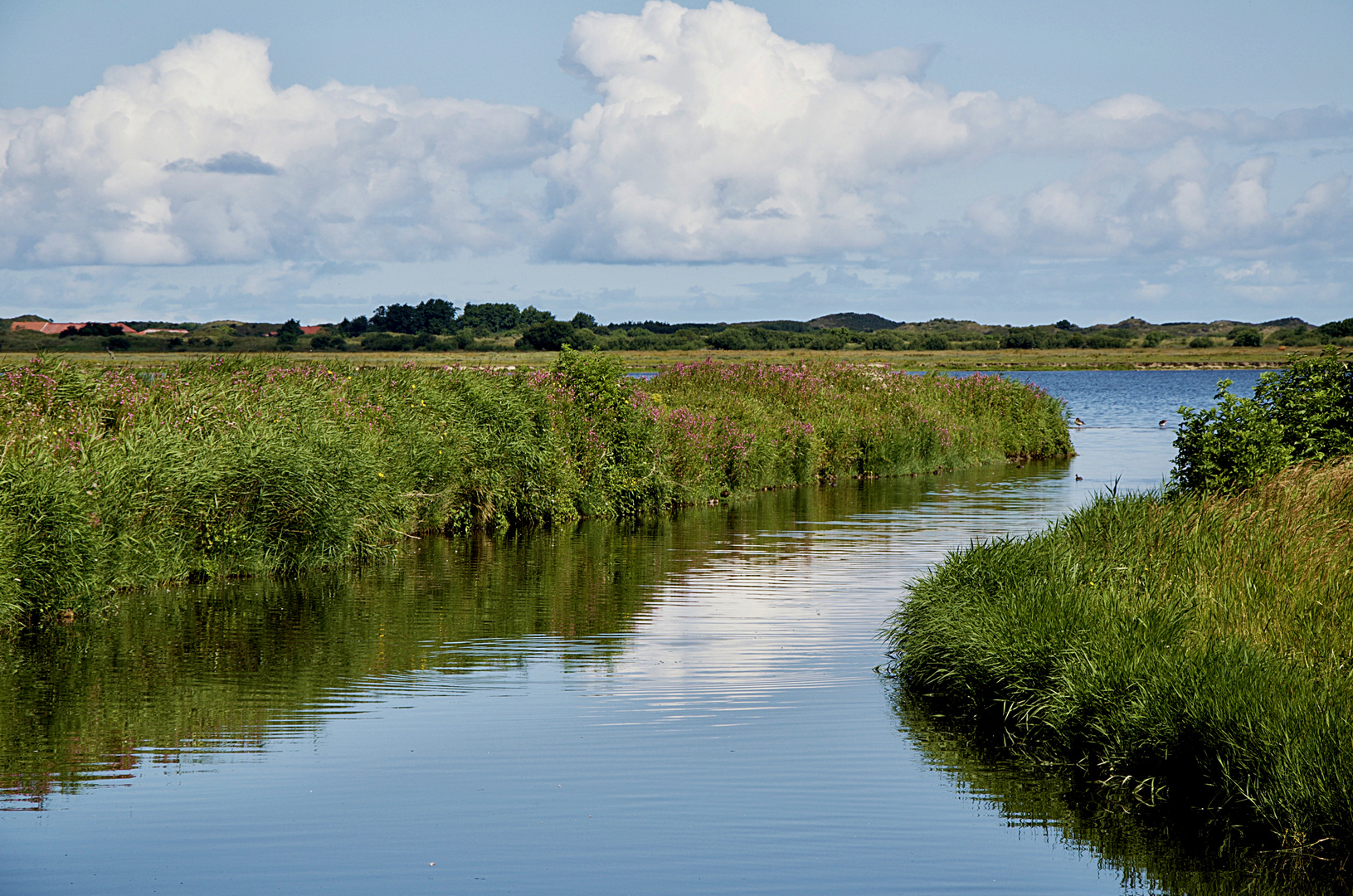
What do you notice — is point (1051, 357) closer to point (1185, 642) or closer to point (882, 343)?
point (882, 343)

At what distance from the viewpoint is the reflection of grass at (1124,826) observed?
805 centimetres

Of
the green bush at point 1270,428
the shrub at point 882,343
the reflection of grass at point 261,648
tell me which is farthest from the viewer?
the shrub at point 882,343

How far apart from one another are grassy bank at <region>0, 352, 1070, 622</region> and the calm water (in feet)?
2.68

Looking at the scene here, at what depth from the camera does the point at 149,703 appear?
38.6 ft

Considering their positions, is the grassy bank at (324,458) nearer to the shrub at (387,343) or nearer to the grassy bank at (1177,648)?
the grassy bank at (1177,648)

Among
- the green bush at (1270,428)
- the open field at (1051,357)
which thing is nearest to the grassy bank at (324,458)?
the green bush at (1270,428)

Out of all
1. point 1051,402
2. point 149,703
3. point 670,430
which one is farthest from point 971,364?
point 149,703

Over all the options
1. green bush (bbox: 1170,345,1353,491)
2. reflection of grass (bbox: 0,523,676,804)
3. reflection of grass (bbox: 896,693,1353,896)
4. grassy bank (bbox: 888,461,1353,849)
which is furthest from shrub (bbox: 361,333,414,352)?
reflection of grass (bbox: 896,693,1353,896)

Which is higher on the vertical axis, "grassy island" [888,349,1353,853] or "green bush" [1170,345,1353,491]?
"green bush" [1170,345,1353,491]

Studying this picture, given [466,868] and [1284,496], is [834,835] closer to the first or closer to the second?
[466,868]

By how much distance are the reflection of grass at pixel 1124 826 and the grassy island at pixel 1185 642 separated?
17cm

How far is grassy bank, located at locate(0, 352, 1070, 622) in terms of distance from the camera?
1550 cm

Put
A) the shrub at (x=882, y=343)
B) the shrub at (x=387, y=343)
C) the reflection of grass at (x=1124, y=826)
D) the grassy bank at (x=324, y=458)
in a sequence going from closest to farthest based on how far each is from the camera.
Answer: the reflection of grass at (x=1124, y=826) → the grassy bank at (x=324, y=458) → the shrub at (x=387, y=343) → the shrub at (x=882, y=343)

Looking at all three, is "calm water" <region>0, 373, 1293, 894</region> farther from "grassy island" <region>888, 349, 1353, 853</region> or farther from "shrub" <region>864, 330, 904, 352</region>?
"shrub" <region>864, 330, 904, 352</region>
